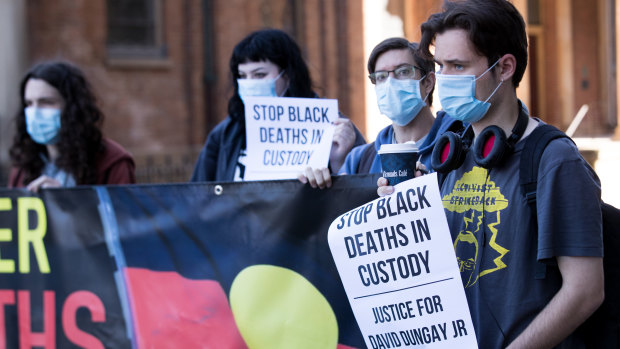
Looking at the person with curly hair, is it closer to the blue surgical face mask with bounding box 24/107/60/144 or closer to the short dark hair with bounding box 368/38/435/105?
the blue surgical face mask with bounding box 24/107/60/144

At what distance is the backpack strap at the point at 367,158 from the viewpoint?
11.1 ft

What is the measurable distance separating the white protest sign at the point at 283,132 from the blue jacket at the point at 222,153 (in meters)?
0.26

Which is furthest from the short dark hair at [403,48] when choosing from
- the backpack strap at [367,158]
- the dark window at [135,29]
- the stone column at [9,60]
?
the dark window at [135,29]

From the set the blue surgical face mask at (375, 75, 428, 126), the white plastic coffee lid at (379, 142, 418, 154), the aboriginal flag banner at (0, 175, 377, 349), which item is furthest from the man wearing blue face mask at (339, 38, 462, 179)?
the white plastic coffee lid at (379, 142, 418, 154)

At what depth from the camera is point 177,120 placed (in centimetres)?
1609

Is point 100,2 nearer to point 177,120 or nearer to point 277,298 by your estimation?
point 177,120

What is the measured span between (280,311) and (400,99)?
100 centimetres

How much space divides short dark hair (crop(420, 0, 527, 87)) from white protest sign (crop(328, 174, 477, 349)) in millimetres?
428

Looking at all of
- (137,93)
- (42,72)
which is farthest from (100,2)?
(42,72)

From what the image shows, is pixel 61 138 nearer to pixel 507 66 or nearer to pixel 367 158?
pixel 367 158

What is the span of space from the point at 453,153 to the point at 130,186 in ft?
5.60

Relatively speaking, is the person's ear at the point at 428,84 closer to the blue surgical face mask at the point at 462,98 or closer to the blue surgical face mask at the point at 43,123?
the blue surgical face mask at the point at 462,98

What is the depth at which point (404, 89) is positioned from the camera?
316 cm

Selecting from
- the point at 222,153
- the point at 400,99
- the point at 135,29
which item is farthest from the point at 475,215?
the point at 135,29
